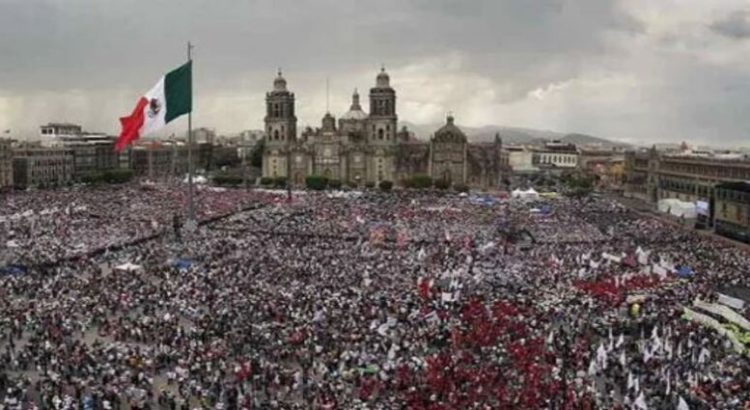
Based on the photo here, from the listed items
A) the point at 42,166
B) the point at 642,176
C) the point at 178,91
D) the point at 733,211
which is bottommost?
the point at 733,211

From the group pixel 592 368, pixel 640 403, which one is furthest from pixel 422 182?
pixel 640 403

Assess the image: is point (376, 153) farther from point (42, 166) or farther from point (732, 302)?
point (732, 302)

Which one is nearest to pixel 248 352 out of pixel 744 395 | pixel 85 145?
pixel 744 395

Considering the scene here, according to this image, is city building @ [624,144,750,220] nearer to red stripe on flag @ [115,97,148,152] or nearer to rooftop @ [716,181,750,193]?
rooftop @ [716,181,750,193]

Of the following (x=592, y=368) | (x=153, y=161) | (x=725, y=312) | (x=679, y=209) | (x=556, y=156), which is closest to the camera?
(x=592, y=368)

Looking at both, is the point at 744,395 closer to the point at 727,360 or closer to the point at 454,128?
the point at 727,360

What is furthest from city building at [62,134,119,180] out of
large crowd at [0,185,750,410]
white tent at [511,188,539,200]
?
large crowd at [0,185,750,410]

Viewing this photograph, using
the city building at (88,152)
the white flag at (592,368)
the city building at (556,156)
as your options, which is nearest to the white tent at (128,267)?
the white flag at (592,368)
